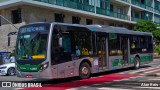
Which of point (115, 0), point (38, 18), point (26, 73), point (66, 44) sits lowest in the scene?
point (26, 73)

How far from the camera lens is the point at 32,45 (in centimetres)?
1461

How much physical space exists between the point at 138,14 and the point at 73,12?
2443 cm

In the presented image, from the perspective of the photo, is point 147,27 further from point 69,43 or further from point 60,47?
point 60,47

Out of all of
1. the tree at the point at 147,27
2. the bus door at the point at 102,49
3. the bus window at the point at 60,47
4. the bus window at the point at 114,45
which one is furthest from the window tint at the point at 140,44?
the tree at the point at 147,27

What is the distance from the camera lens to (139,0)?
192ft

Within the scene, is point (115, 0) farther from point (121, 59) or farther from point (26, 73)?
point (26, 73)

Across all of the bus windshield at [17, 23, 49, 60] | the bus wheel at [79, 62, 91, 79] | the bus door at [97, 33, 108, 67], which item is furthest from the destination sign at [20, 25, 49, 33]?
the bus door at [97, 33, 108, 67]

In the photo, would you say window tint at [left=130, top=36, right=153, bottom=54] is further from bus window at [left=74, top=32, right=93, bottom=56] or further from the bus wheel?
the bus wheel

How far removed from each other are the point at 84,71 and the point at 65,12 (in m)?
21.0

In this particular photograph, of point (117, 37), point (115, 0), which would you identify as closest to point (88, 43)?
point (117, 37)

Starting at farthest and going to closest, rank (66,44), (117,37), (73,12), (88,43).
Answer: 1. (73,12)
2. (117,37)
3. (88,43)
4. (66,44)

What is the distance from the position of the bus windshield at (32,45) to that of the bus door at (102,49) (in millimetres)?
4266

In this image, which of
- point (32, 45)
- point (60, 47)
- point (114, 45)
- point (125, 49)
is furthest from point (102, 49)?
point (32, 45)

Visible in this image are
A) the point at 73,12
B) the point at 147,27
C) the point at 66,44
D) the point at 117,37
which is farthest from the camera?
the point at 147,27
